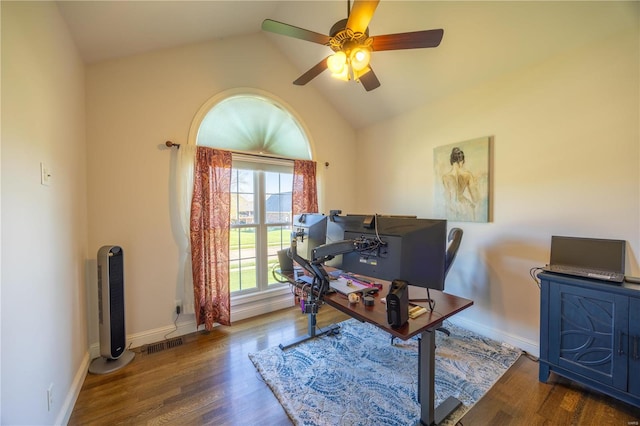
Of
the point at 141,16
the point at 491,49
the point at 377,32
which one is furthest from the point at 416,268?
the point at 141,16

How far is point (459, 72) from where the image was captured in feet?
8.27

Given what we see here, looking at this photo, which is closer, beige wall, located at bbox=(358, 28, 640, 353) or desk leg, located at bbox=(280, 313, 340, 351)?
beige wall, located at bbox=(358, 28, 640, 353)

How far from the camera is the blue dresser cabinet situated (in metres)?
1.52

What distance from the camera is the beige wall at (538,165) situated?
1810mm

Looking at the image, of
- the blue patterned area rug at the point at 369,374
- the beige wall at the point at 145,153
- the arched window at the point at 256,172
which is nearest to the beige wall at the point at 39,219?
the beige wall at the point at 145,153

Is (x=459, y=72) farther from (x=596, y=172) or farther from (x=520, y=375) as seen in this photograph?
(x=520, y=375)

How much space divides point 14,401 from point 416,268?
75.2 inches

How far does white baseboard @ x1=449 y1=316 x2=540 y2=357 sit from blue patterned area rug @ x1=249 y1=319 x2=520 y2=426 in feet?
0.27

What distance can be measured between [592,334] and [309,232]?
2.10 meters

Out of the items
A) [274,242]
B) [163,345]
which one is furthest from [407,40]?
[163,345]

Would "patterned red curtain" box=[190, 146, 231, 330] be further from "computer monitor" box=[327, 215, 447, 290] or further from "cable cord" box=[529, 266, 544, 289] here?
"cable cord" box=[529, 266, 544, 289]

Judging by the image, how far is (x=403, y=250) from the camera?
1310 mm

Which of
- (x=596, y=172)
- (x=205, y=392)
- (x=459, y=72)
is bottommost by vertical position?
(x=205, y=392)

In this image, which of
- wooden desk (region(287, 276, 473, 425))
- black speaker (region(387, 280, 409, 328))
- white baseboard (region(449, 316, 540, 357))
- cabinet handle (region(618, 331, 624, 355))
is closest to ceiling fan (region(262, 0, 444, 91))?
black speaker (region(387, 280, 409, 328))
